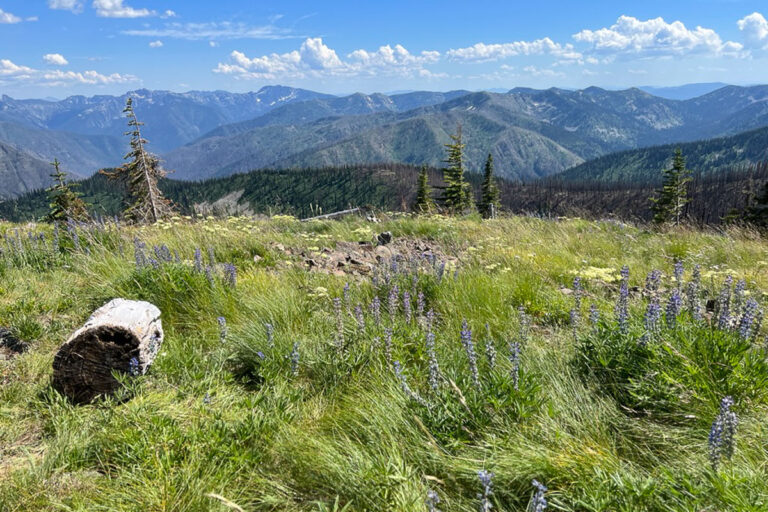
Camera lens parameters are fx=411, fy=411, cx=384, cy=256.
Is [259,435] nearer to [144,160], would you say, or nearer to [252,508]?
[252,508]

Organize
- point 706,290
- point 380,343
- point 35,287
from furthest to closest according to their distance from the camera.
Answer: point 35,287 → point 706,290 → point 380,343

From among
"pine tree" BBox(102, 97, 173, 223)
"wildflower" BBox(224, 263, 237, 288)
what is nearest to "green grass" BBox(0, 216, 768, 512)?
"wildflower" BBox(224, 263, 237, 288)

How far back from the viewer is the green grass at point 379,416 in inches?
93.5

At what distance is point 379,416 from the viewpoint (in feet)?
9.57

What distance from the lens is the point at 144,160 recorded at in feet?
78.1

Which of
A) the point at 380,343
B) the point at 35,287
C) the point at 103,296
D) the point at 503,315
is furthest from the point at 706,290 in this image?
the point at 35,287

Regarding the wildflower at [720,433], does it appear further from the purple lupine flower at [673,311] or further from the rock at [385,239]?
the rock at [385,239]

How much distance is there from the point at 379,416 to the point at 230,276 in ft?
11.8

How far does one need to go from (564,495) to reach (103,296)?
19.1 feet

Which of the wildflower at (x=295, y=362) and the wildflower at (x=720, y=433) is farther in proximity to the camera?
the wildflower at (x=295, y=362)

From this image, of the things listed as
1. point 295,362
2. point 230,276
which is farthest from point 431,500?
point 230,276

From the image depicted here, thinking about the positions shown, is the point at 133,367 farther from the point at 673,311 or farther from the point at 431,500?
the point at 673,311

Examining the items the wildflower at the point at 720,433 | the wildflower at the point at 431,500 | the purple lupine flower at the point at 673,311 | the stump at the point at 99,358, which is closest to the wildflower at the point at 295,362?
the stump at the point at 99,358

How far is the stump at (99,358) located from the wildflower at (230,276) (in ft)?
5.95
